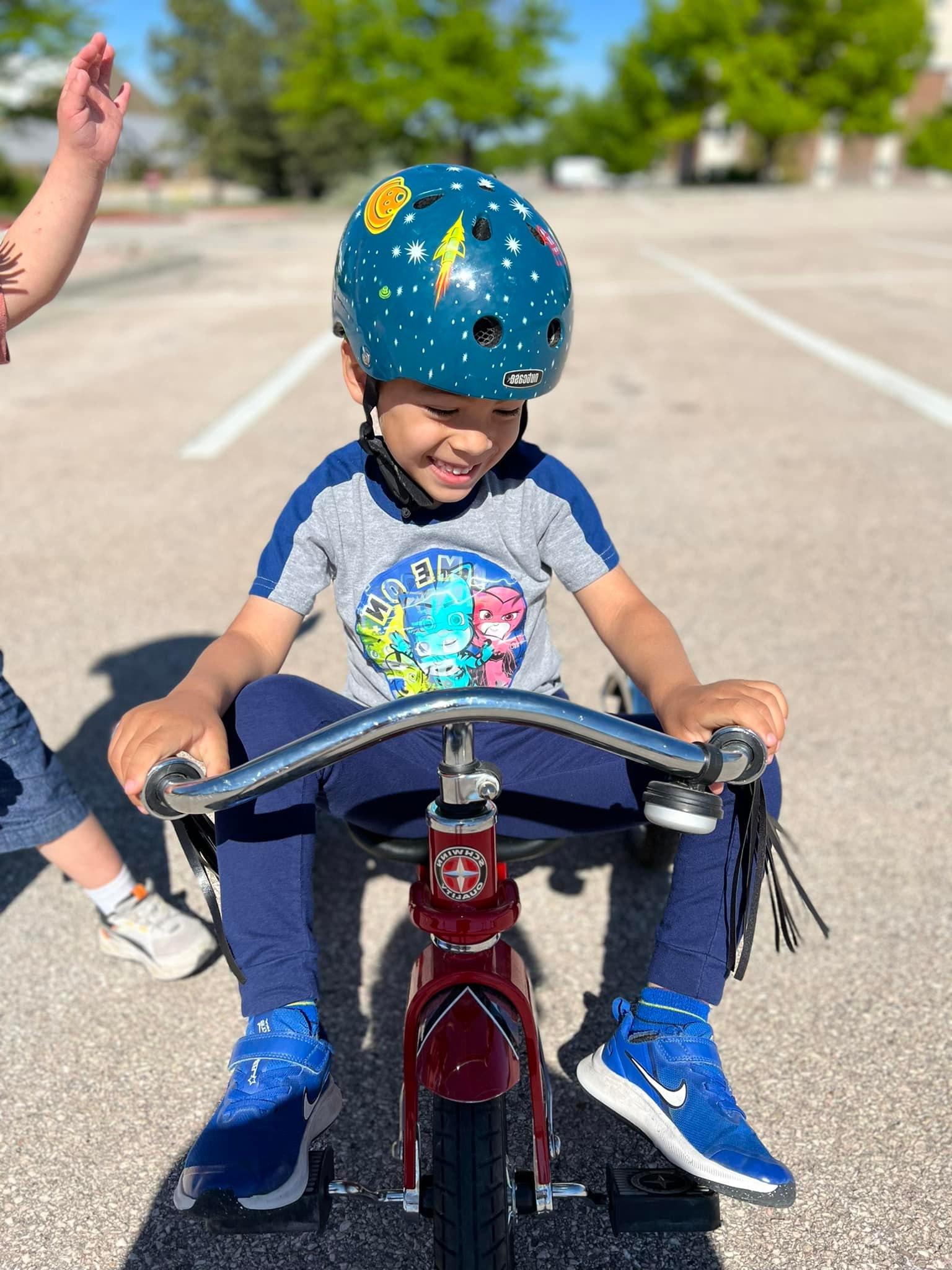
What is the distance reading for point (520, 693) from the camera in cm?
125

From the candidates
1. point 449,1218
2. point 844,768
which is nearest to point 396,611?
point 449,1218

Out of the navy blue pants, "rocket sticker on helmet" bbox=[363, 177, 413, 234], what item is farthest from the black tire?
"rocket sticker on helmet" bbox=[363, 177, 413, 234]

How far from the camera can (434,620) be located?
2104 millimetres

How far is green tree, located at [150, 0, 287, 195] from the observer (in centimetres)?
5984

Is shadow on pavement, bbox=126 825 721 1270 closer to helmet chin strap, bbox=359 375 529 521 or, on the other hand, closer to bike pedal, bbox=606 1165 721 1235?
bike pedal, bbox=606 1165 721 1235

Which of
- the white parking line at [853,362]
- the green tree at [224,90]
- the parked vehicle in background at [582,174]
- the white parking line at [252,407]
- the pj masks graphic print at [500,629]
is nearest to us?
the pj masks graphic print at [500,629]

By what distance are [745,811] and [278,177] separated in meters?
64.8

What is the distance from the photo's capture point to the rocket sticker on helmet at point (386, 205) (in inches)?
76.0

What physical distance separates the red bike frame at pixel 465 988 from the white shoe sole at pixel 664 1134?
23cm

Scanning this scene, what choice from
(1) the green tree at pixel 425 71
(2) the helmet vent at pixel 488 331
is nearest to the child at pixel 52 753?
(2) the helmet vent at pixel 488 331

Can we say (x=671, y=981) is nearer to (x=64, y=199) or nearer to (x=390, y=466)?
(x=390, y=466)

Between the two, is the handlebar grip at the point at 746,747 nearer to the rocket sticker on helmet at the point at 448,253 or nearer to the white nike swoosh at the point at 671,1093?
the white nike swoosh at the point at 671,1093

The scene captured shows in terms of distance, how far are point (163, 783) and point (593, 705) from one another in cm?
241

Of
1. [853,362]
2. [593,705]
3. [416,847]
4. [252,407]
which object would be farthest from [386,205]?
[853,362]
